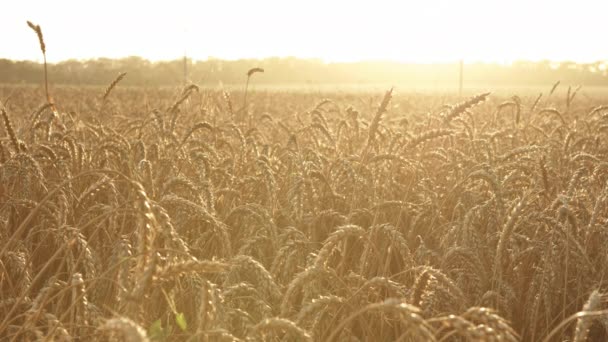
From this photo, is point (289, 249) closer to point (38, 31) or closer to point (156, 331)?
point (156, 331)

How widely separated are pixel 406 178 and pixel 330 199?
1262 millimetres

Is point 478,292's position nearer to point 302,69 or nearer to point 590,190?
point 590,190

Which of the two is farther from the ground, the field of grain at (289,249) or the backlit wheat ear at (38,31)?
the backlit wheat ear at (38,31)

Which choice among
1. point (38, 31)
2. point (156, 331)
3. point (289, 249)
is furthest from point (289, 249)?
point (38, 31)

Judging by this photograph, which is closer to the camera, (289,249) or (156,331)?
(156,331)

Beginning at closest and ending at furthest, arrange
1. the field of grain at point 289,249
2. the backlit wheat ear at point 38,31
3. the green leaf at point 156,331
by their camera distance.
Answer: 1. the field of grain at point 289,249
2. the green leaf at point 156,331
3. the backlit wheat ear at point 38,31

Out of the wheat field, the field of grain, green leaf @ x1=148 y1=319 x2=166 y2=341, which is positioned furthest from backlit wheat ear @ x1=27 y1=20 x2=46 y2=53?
green leaf @ x1=148 y1=319 x2=166 y2=341

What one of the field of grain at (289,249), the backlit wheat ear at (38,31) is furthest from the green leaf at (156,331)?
the backlit wheat ear at (38,31)

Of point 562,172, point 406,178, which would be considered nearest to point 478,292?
point 562,172

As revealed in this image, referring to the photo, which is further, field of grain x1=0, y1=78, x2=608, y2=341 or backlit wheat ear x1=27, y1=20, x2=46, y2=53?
backlit wheat ear x1=27, y1=20, x2=46, y2=53

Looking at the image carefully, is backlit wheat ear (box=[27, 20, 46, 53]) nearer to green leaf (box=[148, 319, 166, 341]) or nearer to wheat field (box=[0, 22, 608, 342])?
wheat field (box=[0, 22, 608, 342])

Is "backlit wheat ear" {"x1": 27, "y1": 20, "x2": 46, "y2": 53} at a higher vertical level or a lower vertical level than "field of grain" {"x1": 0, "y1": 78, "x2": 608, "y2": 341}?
higher

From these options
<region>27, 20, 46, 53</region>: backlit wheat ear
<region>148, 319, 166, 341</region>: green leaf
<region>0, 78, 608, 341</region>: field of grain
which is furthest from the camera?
<region>27, 20, 46, 53</region>: backlit wheat ear

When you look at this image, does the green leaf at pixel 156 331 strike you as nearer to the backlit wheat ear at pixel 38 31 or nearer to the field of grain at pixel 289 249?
the field of grain at pixel 289 249
